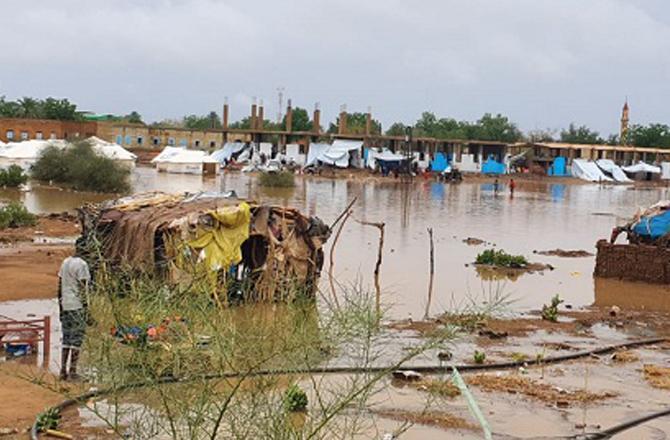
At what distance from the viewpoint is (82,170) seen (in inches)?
1585

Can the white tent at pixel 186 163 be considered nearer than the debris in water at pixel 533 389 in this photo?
No

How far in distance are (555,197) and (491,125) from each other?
4653 cm

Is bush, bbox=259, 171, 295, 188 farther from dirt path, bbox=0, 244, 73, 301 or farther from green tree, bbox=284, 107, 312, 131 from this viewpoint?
green tree, bbox=284, 107, 312, 131

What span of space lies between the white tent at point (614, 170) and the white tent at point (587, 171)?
0.81 meters

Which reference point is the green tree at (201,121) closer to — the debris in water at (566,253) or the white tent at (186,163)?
the white tent at (186,163)

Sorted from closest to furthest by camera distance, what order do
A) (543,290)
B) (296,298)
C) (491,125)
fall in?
(296,298), (543,290), (491,125)

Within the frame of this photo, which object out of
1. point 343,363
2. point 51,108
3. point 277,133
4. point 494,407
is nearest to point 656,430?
point 494,407

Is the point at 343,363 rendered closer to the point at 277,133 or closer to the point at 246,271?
the point at 246,271

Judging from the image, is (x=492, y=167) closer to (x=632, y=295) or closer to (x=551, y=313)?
(x=632, y=295)

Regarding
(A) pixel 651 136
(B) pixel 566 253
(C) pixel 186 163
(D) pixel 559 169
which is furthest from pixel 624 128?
(B) pixel 566 253

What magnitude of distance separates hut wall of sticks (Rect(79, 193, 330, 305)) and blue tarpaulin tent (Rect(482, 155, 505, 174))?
61109 mm

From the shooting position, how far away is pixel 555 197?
54.5 meters

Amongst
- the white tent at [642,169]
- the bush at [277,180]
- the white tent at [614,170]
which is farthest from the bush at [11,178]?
the white tent at [642,169]

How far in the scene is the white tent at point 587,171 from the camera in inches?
2975
